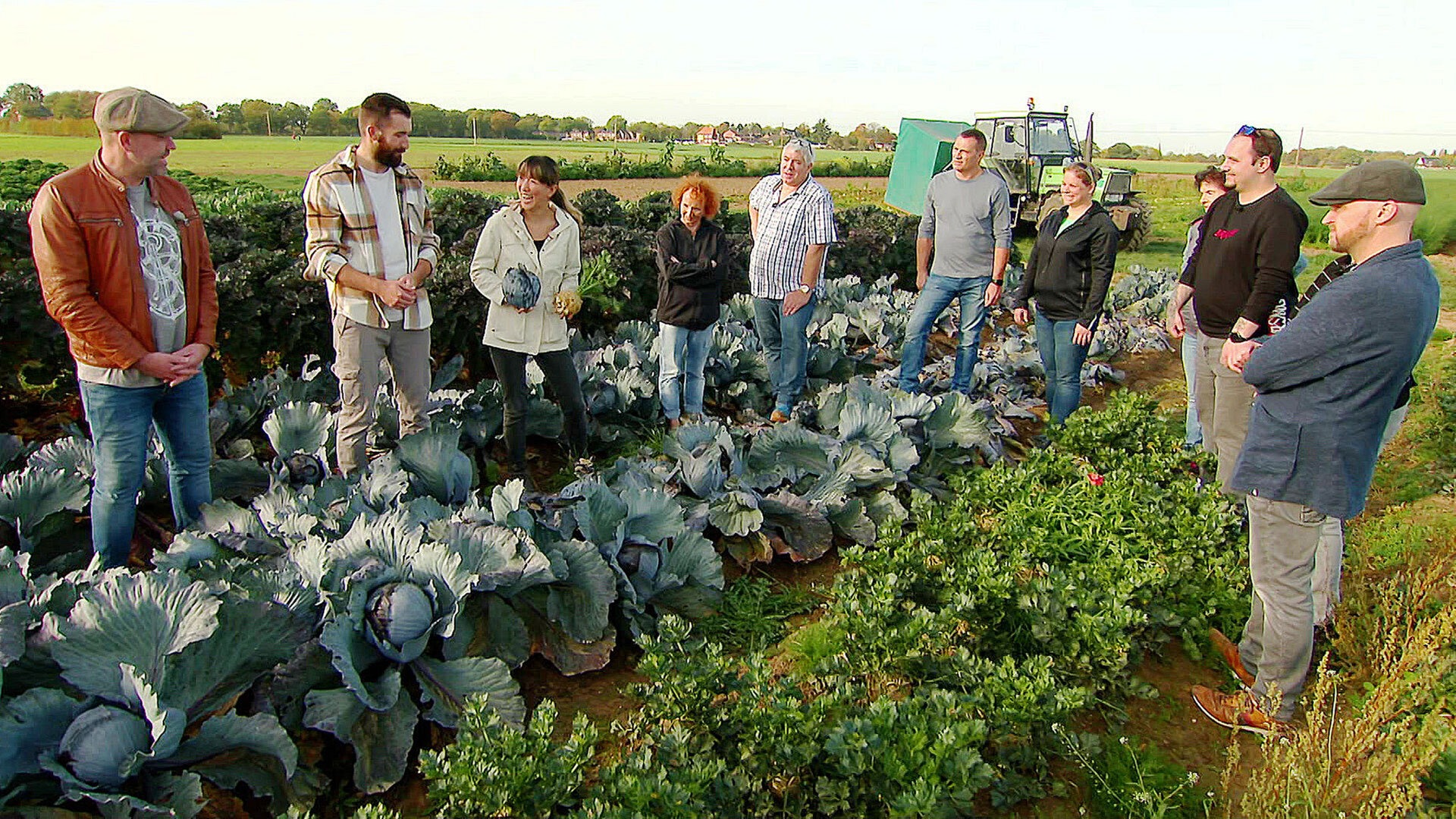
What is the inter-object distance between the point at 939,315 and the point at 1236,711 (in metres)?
3.07

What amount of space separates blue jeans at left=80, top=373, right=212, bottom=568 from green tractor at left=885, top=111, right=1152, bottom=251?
13996 mm

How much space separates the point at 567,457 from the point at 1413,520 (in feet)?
14.6

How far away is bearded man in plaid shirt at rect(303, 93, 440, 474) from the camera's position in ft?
11.1

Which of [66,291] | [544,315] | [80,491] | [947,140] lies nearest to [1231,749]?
[544,315]

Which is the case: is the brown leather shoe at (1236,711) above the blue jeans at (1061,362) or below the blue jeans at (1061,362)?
below

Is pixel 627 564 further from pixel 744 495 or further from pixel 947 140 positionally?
pixel 947 140

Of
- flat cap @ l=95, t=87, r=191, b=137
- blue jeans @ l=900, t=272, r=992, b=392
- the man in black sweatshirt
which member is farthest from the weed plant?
flat cap @ l=95, t=87, r=191, b=137

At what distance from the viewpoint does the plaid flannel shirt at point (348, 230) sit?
3377mm

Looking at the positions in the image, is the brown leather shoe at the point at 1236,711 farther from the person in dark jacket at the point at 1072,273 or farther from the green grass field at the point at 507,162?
the green grass field at the point at 507,162

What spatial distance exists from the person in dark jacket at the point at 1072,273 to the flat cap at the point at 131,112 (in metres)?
4.18

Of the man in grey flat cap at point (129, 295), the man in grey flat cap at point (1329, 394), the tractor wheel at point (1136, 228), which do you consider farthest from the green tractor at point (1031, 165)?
the man in grey flat cap at point (129, 295)

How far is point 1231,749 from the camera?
2381 millimetres

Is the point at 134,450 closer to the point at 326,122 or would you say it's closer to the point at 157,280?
the point at 157,280

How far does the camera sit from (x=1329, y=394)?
2465 mm
